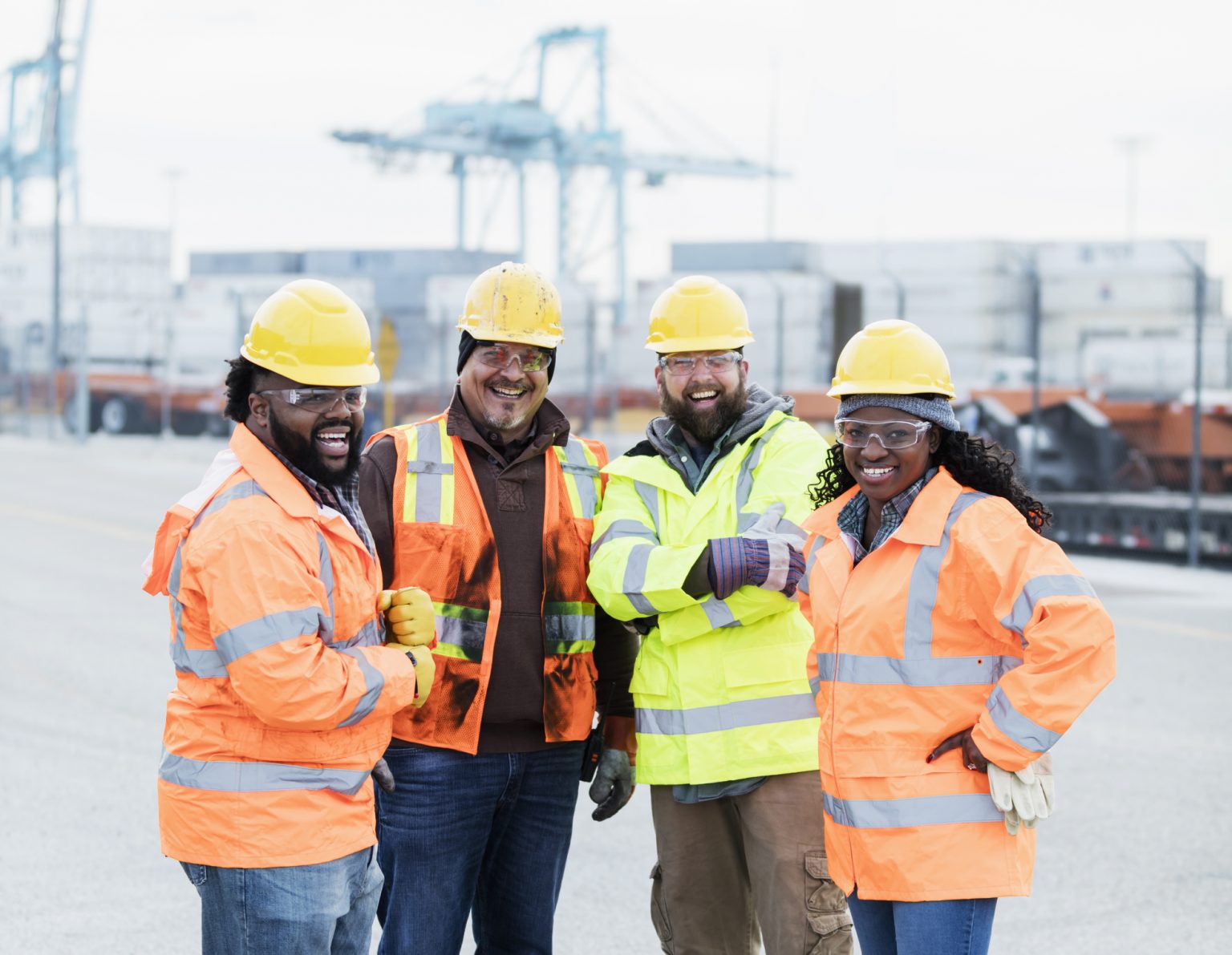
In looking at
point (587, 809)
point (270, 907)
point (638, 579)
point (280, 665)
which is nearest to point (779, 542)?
point (638, 579)

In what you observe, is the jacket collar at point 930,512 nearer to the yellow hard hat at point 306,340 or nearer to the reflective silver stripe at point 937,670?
the reflective silver stripe at point 937,670

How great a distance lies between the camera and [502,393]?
399cm

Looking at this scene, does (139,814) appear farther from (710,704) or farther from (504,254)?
(504,254)

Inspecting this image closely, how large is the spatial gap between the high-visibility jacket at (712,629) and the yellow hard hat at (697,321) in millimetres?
262

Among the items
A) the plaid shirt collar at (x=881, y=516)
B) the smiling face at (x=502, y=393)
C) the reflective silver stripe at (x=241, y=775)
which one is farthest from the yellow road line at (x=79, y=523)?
the plaid shirt collar at (x=881, y=516)

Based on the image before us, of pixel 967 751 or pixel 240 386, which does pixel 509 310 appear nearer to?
pixel 240 386

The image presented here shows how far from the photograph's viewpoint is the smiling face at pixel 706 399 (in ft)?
13.3

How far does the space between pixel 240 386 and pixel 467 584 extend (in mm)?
836

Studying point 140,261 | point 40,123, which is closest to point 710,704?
point 140,261

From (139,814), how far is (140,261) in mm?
43808

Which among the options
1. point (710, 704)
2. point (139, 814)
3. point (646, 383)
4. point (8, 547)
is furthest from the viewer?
point (646, 383)

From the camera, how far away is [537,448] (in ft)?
13.2

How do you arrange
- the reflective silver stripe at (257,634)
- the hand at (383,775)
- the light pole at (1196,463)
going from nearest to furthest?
the reflective silver stripe at (257,634)
the hand at (383,775)
the light pole at (1196,463)

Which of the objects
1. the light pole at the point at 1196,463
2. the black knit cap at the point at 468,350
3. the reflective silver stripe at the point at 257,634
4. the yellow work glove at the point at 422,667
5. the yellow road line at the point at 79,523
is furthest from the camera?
the yellow road line at the point at 79,523
